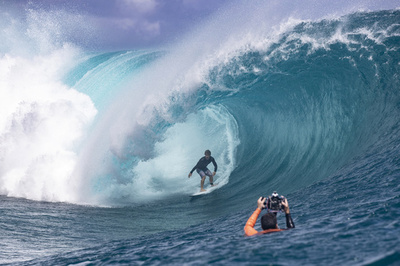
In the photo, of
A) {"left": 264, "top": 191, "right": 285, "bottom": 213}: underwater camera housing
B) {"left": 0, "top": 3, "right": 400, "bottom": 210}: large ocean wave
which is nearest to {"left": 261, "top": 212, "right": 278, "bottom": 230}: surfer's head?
{"left": 264, "top": 191, "right": 285, "bottom": 213}: underwater camera housing

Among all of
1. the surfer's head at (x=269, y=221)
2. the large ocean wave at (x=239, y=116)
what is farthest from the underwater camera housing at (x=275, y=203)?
the large ocean wave at (x=239, y=116)

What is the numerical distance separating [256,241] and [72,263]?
248 cm

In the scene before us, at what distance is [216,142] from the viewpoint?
1509 cm

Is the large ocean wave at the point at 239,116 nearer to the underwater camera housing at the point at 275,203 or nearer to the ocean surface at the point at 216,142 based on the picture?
the ocean surface at the point at 216,142

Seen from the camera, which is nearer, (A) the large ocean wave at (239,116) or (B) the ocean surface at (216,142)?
(B) the ocean surface at (216,142)

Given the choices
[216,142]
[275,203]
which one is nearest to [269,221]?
[275,203]

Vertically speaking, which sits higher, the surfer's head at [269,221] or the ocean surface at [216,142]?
the ocean surface at [216,142]

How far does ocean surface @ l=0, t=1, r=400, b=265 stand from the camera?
7.11m

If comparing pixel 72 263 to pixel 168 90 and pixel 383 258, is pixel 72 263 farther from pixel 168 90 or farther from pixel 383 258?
pixel 168 90

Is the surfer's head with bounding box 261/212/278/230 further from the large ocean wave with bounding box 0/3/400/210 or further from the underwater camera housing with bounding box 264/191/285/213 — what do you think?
the large ocean wave with bounding box 0/3/400/210

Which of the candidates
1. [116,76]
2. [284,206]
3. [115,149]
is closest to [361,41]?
[115,149]

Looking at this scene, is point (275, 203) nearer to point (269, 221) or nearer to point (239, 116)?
point (269, 221)

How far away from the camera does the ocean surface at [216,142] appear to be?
7.11 m

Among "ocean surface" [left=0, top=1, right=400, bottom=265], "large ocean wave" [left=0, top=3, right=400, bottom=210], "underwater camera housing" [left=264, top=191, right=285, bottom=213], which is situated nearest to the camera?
"underwater camera housing" [left=264, top=191, right=285, bottom=213]
